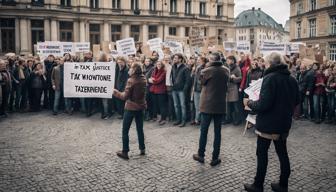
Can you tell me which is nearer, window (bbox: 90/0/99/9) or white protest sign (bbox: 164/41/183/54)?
white protest sign (bbox: 164/41/183/54)

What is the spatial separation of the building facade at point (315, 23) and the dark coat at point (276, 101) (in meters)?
41.3

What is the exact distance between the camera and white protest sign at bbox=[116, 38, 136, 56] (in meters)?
14.3

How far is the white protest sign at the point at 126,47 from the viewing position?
46.8 ft

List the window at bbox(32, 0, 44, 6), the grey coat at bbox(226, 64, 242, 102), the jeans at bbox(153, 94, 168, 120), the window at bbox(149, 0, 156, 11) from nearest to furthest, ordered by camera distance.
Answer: the grey coat at bbox(226, 64, 242, 102), the jeans at bbox(153, 94, 168, 120), the window at bbox(32, 0, 44, 6), the window at bbox(149, 0, 156, 11)

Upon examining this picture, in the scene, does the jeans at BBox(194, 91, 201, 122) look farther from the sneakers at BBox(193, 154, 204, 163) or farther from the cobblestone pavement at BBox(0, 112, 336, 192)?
the sneakers at BBox(193, 154, 204, 163)

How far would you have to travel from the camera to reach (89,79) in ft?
37.6

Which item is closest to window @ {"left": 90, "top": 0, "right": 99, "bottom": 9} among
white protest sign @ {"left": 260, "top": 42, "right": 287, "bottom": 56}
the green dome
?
white protest sign @ {"left": 260, "top": 42, "right": 287, "bottom": 56}

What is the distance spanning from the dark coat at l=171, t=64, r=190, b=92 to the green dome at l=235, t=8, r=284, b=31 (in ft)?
367

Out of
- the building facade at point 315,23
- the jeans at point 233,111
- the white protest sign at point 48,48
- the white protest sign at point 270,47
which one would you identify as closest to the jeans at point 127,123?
the jeans at point 233,111

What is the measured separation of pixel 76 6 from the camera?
42.4 m

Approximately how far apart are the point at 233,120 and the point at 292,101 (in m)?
5.89

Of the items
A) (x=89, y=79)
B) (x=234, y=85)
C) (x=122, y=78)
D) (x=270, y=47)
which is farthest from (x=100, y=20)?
(x=234, y=85)

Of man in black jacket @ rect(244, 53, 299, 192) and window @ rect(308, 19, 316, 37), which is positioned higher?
window @ rect(308, 19, 316, 37)

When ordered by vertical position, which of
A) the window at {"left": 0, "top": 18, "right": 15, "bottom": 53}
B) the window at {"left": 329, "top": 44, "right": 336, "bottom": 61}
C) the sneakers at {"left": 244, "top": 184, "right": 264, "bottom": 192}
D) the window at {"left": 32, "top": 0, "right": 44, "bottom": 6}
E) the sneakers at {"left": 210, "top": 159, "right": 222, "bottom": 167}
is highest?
the window at {"left": 32, "top": 0, "right": 44, "bottom": 6}
